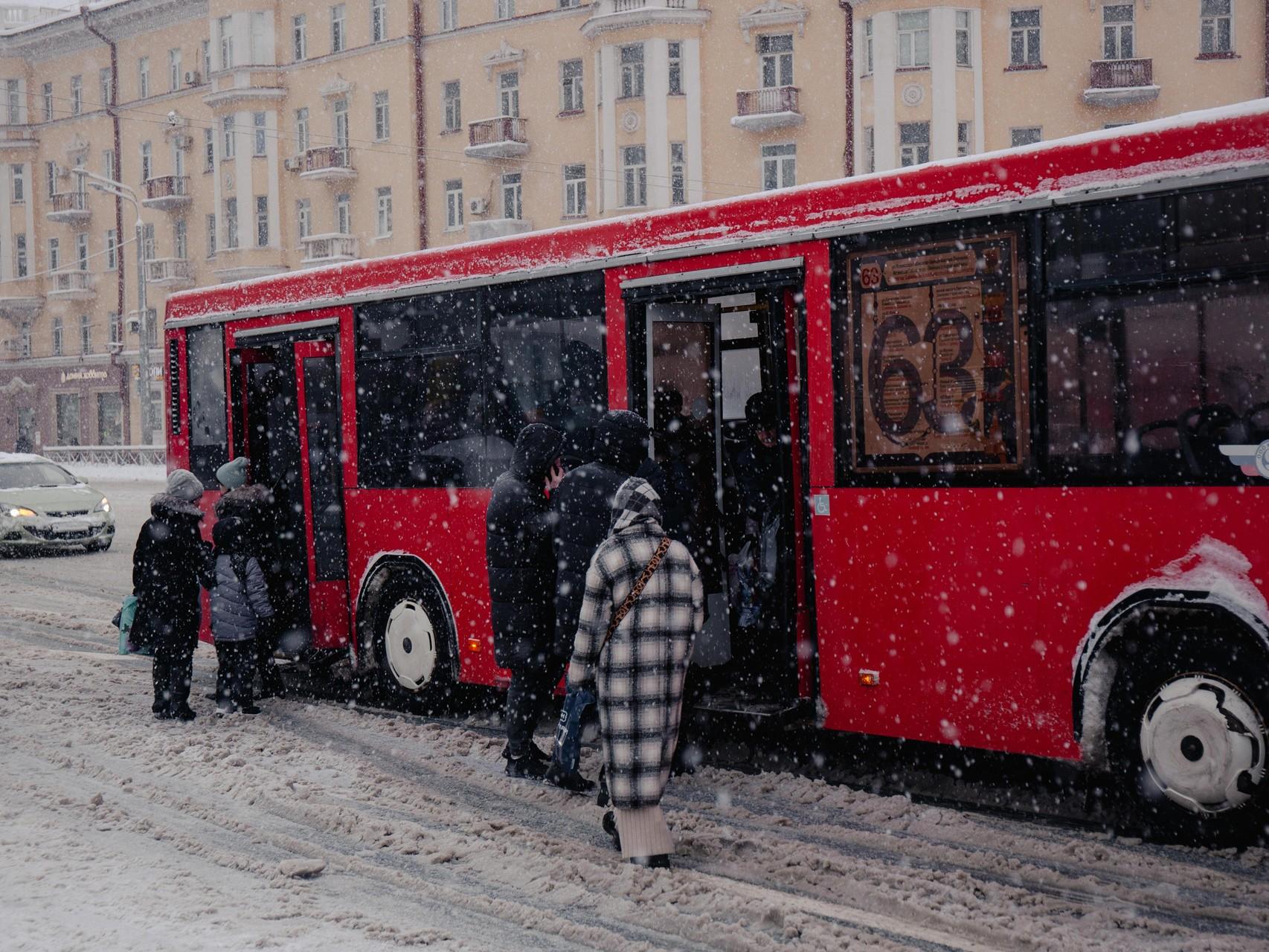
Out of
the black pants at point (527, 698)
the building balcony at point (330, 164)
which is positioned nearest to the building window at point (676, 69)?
the building balcony at point (330, 164)

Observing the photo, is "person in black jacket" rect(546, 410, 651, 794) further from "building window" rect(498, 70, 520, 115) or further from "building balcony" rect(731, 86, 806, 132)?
"building window" rect(498, 70, 520, 115)

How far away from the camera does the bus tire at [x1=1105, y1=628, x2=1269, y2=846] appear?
5379mm

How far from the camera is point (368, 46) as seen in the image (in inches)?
1800

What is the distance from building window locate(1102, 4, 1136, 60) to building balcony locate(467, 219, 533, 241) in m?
17.4

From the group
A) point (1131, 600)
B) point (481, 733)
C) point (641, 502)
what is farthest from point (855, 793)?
point (481, 733)

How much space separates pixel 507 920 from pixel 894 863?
5.35 ft

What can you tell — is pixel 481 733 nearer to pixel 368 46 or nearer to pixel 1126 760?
pixel 1126 760

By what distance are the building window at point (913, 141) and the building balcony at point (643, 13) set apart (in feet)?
23.6

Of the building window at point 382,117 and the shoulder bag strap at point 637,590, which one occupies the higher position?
the building window at point 382,117

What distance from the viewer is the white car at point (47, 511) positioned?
20.0 m

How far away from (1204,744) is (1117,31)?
107 feet

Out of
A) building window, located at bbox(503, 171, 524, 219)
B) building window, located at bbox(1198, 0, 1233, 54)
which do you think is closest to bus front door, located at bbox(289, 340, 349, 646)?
building window, located at bbox(1198, 0, 1233, 54)

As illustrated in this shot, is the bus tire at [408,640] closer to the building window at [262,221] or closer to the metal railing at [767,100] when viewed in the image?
the metal railing at [767,100]

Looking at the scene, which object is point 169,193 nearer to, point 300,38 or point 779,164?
point 300,38
